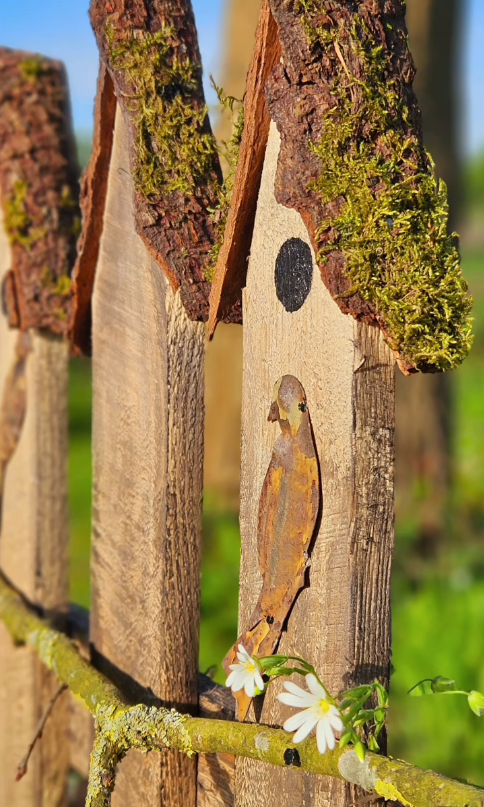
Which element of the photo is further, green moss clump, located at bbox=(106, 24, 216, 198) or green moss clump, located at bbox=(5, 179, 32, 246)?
green moss clump, located at bbox=(5, 179, 32, 246)

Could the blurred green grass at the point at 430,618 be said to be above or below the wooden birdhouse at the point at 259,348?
below

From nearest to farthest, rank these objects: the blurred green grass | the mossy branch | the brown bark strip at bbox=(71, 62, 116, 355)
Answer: the mossy branch
the brown bark strip at bbox=(71, 62, 116, 355)
the blurred green grass

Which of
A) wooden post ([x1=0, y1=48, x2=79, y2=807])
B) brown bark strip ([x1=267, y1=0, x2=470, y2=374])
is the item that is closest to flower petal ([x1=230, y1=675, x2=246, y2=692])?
brown bark strip ([x1=267, y1=0, x2=470, y2=374])

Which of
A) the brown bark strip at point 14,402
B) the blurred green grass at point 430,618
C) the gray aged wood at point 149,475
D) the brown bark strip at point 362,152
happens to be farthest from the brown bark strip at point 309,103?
the blurred green grass at point 430,618

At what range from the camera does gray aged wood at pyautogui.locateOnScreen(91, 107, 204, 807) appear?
1.31 metres

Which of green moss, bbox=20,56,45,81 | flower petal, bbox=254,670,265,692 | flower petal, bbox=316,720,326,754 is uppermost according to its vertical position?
green moss, bbox=20,56,45,81

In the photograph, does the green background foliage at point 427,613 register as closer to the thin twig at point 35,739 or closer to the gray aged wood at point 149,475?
the thin twig at point 35,739

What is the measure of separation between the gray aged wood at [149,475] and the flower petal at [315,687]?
1.37 ft

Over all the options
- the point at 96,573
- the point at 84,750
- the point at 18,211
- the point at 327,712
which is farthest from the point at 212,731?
the point at 18,211

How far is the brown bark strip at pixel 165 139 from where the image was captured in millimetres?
1249

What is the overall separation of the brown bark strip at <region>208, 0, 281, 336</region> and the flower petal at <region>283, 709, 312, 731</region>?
0.58 m

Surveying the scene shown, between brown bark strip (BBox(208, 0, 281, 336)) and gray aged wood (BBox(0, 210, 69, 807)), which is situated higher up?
brown bark strip (BBox(208, 0, 281, 336))

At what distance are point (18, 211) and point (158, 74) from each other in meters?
0.70

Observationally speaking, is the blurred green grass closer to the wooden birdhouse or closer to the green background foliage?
the green background foliage
